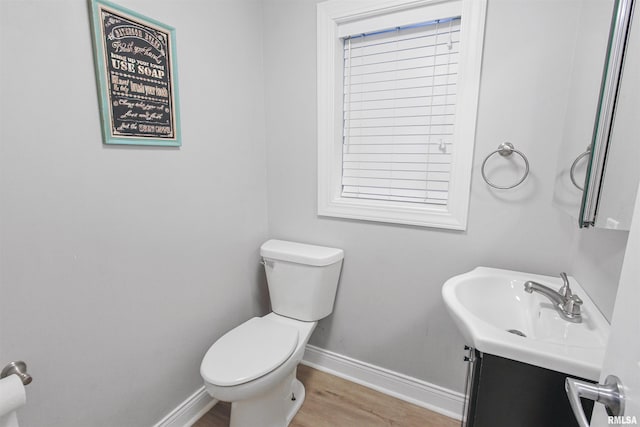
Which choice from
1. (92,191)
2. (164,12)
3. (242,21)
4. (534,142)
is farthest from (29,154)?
(534,142)

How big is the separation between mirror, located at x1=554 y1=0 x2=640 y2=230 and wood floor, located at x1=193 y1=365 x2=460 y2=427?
125 cm

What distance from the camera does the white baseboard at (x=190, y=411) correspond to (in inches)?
58.1

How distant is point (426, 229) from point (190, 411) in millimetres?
1473

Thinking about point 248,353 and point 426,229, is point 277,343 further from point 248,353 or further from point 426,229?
point 426,229

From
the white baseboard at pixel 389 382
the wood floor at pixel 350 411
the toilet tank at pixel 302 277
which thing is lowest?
the wood floor at pixel 350 411

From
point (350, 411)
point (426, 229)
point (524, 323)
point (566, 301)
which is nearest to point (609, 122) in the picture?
point (566, 301)

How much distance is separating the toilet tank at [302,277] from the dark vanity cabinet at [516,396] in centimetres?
86

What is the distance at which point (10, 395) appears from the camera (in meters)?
0.83

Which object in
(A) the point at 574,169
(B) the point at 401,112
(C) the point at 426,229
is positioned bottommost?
(C) the point at 426,229

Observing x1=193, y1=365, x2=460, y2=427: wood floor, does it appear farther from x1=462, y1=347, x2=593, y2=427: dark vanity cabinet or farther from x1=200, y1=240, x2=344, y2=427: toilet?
x1=462, y1=347, x2=593, y2=427: dark vanity cabinet

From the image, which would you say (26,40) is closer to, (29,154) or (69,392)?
(29,154)

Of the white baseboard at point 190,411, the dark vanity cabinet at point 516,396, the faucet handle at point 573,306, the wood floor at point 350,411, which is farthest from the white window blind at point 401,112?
the white baseboard at point 190,411

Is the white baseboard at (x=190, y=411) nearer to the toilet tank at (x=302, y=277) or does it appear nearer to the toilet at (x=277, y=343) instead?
the toilet at (x=277, y=343)

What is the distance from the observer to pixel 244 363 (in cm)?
132
